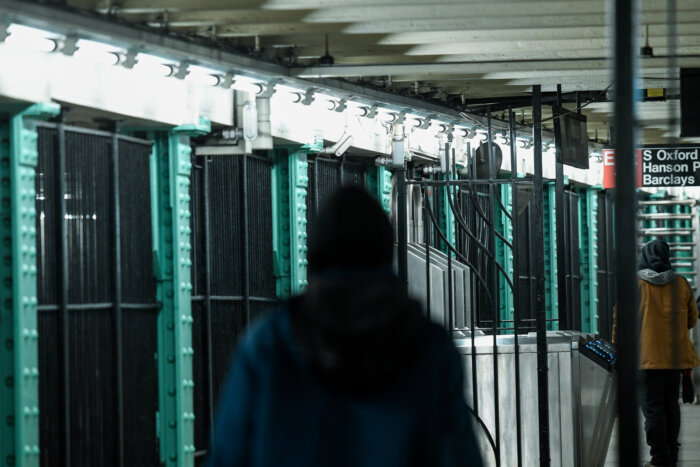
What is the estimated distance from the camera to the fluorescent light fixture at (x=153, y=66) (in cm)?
820

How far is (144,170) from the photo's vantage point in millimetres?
8828

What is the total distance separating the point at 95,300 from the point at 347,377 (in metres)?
5.43

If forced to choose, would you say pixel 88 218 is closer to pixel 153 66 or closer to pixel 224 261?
pixel 153 66

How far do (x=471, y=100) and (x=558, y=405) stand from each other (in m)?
3.01

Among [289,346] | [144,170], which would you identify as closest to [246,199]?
[144,170]

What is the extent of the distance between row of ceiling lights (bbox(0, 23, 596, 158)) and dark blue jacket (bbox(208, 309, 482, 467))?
4.27m

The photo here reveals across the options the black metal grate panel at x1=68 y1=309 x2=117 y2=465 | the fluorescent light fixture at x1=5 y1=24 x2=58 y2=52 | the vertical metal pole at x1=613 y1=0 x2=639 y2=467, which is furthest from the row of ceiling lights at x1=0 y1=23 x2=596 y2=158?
the vertical metal pole at x1=613 y1=0 x2=639 y2=467

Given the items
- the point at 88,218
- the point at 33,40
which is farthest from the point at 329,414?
the point at 88,218

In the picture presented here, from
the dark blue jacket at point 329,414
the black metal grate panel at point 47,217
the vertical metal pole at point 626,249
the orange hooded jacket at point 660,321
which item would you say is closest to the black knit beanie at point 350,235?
the dark blue jacket at point 329,414

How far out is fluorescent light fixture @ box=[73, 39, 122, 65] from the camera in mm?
7684

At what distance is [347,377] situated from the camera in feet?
10.0

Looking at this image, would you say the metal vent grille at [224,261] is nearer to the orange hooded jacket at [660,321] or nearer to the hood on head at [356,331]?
the orange hooded jacket at [660,321]

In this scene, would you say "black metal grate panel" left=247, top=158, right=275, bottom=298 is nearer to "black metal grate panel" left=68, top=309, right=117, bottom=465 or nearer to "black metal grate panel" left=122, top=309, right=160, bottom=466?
"black metal grate panel" left=122, top=309, right=160, bottom=466

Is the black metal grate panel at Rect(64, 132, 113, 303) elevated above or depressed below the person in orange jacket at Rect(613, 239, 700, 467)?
above
